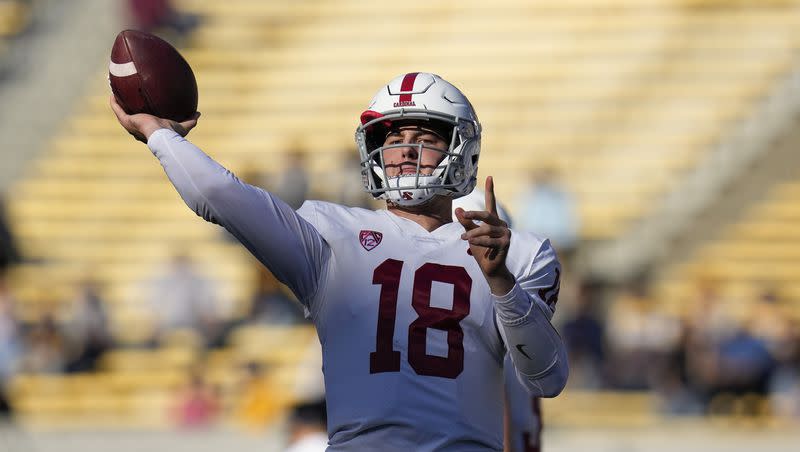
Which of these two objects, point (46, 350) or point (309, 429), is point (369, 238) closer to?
point (309, 429)

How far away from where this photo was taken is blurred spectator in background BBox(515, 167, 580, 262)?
10867 millimetres

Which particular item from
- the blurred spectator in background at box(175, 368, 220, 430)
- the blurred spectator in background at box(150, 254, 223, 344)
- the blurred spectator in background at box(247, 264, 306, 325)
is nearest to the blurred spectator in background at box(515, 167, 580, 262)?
the blurred spectator in background at box(247, 264, 306, 325)

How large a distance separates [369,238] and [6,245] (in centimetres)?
951

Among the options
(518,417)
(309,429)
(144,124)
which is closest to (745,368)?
(309,429)

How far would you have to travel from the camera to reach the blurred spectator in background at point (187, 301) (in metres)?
11.0

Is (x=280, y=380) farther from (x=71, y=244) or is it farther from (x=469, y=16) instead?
(x=469, y=16)

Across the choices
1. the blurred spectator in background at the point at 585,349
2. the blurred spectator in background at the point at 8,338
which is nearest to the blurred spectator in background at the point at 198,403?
the blurred spectator in background at the point at 8,338

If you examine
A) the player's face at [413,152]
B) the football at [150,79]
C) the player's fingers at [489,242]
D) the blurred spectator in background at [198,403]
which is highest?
the football at [150,79]

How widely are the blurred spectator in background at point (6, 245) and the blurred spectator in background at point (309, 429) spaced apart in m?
6.89

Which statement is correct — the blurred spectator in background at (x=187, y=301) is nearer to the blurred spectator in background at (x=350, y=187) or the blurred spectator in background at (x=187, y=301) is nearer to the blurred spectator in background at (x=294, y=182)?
the blurred spectator in background at (x=294, y=182)

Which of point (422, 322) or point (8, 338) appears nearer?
point (422, 322)

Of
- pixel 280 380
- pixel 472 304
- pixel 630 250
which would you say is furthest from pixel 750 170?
pixel 472 304

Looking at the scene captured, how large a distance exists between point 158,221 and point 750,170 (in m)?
4.84

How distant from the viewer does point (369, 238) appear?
135 inches
